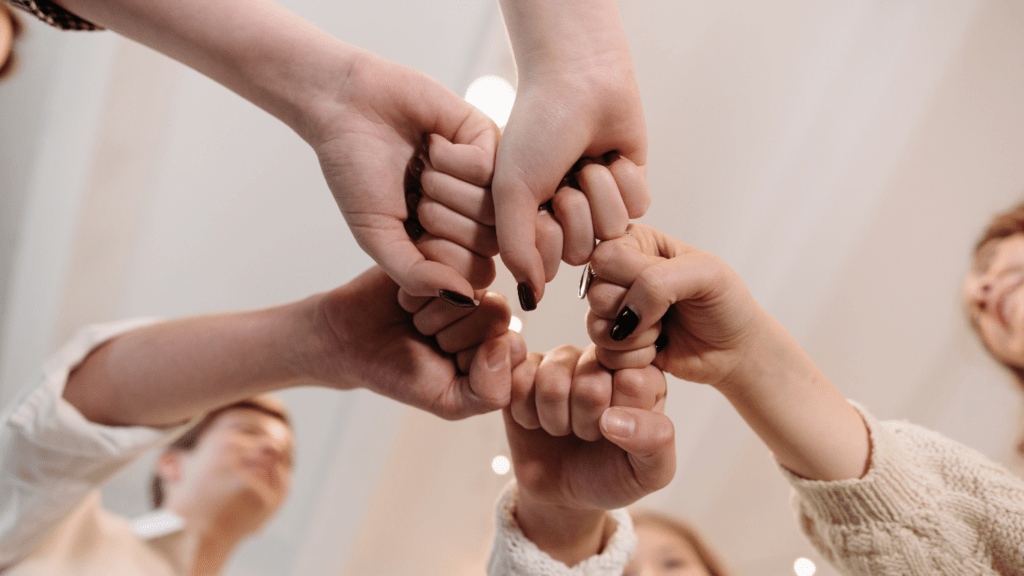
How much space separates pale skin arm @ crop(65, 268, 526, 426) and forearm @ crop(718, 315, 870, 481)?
25 cm

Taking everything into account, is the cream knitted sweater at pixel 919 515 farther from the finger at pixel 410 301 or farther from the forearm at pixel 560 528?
the finger at pixel 410 301

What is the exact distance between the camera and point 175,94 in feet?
4.78

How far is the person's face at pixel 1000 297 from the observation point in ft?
3.34

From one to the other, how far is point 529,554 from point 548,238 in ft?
1.22

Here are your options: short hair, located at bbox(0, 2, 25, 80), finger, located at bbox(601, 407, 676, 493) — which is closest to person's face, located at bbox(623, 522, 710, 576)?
finger, located at bbox(601, 407, 676, 493)

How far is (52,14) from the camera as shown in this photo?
20.8 inches

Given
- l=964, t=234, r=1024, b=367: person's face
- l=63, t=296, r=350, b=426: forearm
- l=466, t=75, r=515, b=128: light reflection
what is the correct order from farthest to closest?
1. l=466, t=75, r=515, b=128: light reflection
2. l=964, t=234, r=1024, b=367: person's face
3. l=63, t=296, r=350, b=426: forearm

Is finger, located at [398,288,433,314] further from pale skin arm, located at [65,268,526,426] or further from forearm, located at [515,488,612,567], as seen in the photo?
forearm, located at [515,488,612,567]

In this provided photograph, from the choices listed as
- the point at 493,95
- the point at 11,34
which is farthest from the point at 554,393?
the point at 11,34

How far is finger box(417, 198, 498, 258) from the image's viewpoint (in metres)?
0.50

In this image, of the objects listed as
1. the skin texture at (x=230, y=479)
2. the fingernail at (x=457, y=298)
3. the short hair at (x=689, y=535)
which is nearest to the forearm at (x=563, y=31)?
the fingernail at (x=457, y=298)

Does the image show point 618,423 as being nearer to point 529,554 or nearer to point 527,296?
point 527,296

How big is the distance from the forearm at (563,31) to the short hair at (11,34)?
57.2 inches

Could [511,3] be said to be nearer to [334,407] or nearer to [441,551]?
[334,407]
